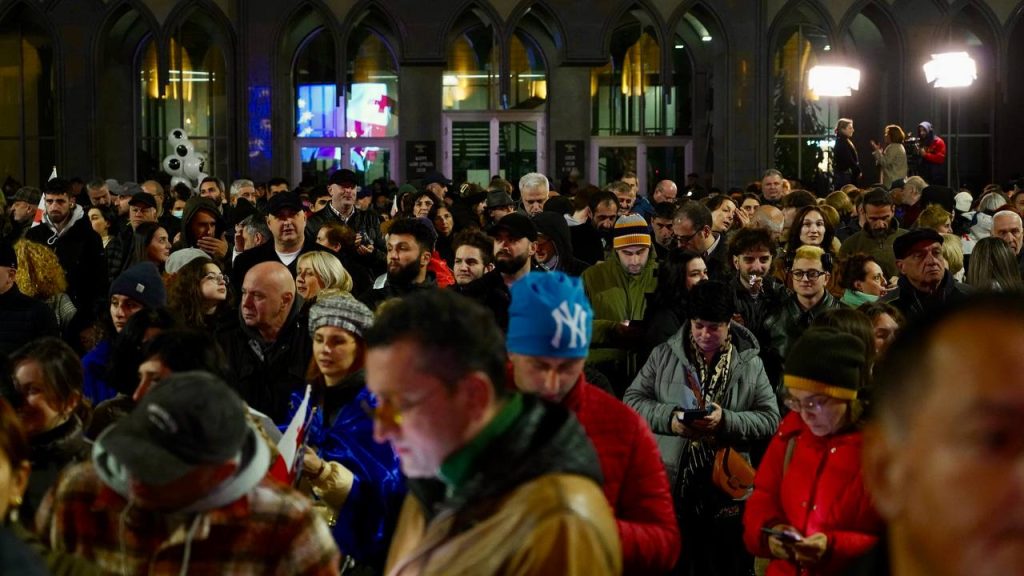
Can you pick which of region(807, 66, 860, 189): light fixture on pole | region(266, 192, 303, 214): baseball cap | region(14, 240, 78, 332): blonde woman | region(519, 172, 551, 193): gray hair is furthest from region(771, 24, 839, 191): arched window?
region(14, 240, 78, 332): blonde woman

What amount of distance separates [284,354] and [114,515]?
3.51 m

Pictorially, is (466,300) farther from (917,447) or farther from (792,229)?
(792,229)

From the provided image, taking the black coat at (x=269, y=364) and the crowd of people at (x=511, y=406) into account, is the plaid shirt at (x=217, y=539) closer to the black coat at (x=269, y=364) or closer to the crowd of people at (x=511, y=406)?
the crowd of people at (x=511, y=406)

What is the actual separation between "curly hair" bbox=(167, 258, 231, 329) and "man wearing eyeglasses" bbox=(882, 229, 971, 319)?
12.3ft

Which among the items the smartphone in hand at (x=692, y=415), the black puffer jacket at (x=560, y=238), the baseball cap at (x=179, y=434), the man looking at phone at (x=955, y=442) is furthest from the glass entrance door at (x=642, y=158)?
the man looking at phone at (x=955, y=442)

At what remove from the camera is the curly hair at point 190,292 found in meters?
7.91

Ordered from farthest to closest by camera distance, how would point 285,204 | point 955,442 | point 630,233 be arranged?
point 285,204 < point 630,233 < point 955,442

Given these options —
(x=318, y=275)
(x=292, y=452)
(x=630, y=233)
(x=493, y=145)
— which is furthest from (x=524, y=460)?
(x=493, y=145)

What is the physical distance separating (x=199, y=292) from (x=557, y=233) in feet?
10.2

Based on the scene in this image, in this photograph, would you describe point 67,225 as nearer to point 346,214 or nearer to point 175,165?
point 346,214

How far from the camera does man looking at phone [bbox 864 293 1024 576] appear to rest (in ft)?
4.87

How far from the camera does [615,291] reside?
885cm

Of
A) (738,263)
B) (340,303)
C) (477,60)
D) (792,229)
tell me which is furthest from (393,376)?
(477,60)

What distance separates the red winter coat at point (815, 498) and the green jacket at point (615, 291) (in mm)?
3406
